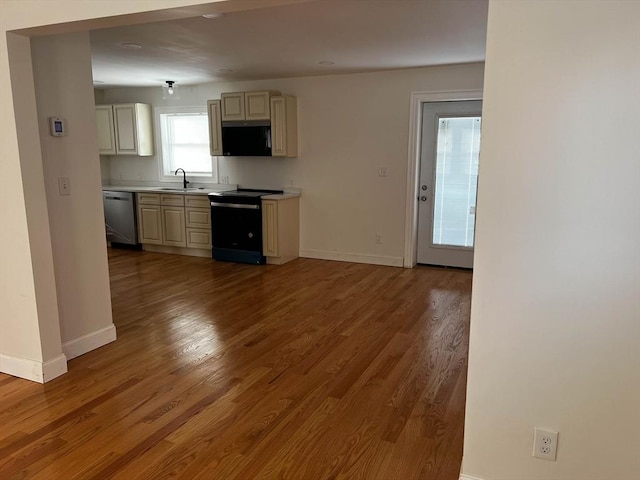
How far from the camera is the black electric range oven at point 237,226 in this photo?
575 centimetres

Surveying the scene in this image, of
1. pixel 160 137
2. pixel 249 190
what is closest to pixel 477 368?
pixel 249 190

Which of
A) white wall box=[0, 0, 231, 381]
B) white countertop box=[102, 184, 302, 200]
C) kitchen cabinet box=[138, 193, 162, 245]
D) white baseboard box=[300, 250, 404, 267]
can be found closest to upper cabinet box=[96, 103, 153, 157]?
white countertop box=[102, 184, 302, 200]

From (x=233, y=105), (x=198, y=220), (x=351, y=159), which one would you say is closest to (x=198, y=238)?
(x=198, y=220)

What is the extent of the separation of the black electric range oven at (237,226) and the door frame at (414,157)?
1794 mm

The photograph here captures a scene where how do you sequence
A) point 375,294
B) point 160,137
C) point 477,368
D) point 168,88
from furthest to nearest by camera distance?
point 160,137 → point 168,88 → point 375,294 → point 477,368

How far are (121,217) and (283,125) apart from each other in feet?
9.24

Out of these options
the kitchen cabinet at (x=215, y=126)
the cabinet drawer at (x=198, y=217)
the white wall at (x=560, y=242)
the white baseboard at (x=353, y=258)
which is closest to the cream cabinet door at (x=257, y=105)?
the kitchen cabinet at (x=215, y=126)

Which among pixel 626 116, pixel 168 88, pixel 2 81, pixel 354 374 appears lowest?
pixel 354 374

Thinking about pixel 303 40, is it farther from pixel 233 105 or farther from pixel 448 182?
pixel 448 182

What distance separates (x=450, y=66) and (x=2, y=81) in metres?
4.23

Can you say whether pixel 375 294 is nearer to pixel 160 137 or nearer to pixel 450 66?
pixel 450 66

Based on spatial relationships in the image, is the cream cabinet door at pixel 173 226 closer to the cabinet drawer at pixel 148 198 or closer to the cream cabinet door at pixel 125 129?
the cabinet drawer at pixel 148 198

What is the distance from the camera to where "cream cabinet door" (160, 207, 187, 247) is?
6312mm

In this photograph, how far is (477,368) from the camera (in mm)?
1730
